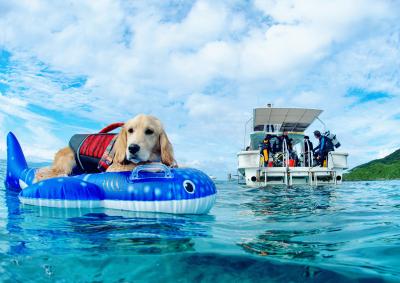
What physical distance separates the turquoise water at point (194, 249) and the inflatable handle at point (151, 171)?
0.69 meters

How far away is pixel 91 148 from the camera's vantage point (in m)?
6.42

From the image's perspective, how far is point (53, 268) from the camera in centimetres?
237

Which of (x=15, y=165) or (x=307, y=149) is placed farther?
(x=307, y=149)

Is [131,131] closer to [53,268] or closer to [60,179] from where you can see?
[60,179]

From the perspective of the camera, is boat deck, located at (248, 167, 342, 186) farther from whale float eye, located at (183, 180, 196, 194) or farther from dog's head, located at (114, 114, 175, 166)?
whale float eye, located at (183, 180, 196, 194)

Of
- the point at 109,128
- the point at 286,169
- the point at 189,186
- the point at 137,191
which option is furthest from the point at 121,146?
the point at 286,169

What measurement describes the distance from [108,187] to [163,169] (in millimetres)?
910

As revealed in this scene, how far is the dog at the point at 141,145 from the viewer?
16.4ft

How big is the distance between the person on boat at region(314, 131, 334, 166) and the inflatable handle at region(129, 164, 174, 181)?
1140cm

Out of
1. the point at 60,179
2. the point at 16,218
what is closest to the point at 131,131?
the point at 60,179

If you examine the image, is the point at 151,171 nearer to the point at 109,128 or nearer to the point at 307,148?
the point at 109,128

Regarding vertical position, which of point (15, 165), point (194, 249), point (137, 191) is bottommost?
point (194, 249)

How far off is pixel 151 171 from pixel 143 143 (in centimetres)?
42

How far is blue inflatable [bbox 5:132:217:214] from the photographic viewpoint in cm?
492
